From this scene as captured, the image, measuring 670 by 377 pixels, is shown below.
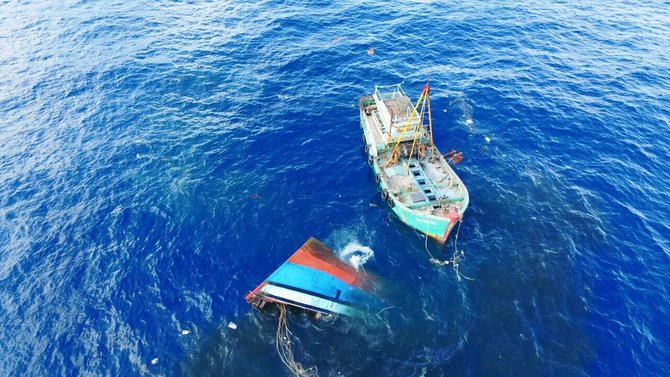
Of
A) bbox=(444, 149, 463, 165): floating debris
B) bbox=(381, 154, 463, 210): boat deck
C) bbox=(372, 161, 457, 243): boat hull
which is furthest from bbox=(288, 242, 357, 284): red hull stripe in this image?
bbox=(444, 149, 463, 165): floating debris

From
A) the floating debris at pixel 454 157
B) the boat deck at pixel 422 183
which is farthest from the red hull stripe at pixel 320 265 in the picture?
the floating debris at pixel 454 157

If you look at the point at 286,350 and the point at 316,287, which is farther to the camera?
the point at 316,287

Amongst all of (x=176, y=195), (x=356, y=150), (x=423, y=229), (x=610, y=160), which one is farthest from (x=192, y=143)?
(x=610, y=160)

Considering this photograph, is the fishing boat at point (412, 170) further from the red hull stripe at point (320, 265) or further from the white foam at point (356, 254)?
the red hull stripe at point (320, 265)

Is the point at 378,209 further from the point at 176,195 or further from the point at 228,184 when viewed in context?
the point at 176,195

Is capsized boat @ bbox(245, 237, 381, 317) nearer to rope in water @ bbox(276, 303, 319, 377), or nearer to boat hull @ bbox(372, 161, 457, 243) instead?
rope in water @ bbox(276, 303, 319, 377)

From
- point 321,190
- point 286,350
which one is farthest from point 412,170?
point 286,350

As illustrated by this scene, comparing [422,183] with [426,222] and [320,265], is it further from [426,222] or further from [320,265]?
[320,265]
